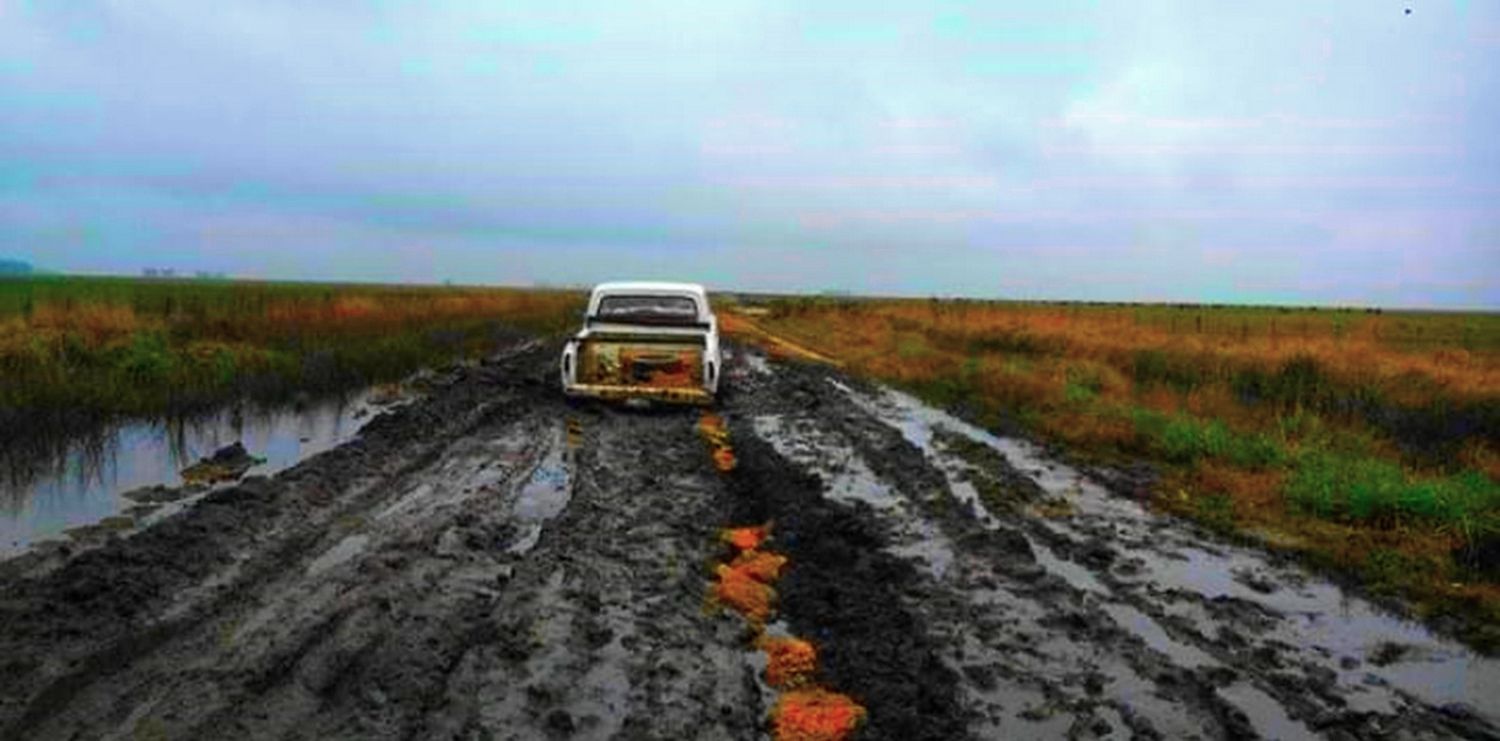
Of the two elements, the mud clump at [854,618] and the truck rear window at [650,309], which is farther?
the truck rear window at [650,309]

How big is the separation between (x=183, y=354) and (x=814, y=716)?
14733mm

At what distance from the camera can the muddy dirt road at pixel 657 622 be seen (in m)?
4.39

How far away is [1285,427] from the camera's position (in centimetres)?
1444

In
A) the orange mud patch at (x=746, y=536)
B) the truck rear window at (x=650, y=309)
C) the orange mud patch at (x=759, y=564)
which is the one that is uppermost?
the truck rear window at (x=650, y=309)

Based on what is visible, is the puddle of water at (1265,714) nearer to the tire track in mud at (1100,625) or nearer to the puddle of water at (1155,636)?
the tire track in mud at (1100,625)

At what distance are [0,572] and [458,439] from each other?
5.55m

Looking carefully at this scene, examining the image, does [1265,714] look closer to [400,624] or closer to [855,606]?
[855,606]

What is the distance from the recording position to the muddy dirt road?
439 cm

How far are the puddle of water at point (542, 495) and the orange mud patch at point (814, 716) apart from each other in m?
2.84

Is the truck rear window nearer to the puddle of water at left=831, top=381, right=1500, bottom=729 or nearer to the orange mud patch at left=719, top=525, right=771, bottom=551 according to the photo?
the puddle of water at left=831, top=381, right=1500, bottom=729

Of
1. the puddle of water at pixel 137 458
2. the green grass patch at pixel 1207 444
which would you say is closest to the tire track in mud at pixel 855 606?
the puddle of water at pixel 137 458

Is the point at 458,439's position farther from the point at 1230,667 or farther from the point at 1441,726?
the point at 1441,726

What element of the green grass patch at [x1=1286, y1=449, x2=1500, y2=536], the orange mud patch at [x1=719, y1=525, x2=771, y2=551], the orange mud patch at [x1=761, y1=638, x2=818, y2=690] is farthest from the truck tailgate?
the orange mud patch at [x1=761, y1=638, x2=818, y2=690]

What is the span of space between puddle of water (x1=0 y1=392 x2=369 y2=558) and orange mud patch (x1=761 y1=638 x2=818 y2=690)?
4593mm
